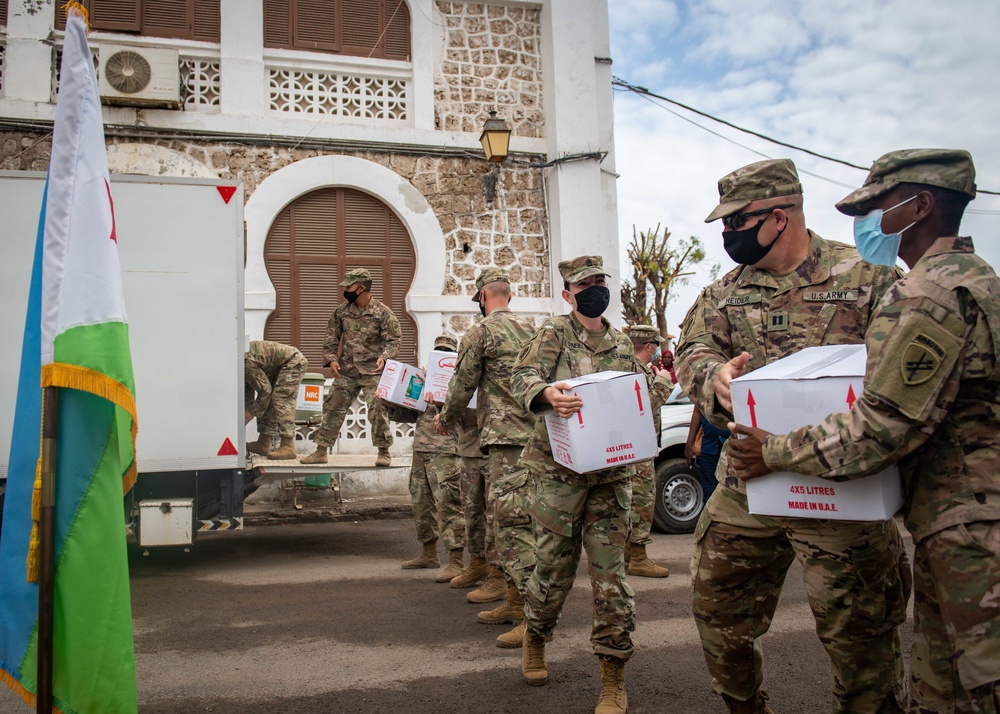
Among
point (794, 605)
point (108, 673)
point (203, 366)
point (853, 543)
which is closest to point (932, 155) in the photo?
point (853, 543)

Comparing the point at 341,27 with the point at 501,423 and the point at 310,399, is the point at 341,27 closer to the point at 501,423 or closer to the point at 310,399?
the point at 310,399

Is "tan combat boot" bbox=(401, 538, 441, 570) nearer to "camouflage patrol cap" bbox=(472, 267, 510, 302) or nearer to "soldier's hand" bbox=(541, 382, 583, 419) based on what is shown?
"camouflage patrol cap" bbox=(472, 267, 510, 302)

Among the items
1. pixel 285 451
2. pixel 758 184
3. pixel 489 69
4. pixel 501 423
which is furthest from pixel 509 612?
pixel 489 69

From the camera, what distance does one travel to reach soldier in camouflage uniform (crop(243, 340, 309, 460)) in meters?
8.27

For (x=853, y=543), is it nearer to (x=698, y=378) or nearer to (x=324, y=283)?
(x=698, y=378)

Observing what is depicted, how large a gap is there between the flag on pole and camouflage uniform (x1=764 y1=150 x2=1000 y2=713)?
2.55m

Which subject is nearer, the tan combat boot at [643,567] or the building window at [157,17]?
the tan combat boot at [643,567]

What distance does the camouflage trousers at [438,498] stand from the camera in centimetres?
692

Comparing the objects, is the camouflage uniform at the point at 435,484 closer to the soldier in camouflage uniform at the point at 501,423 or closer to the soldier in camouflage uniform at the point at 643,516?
the soldier in camouflage uniform at the point at 501,423

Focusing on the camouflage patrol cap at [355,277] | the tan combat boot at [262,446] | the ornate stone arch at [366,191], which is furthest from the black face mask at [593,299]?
the ornate stone arch at [366,191]

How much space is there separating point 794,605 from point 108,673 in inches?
180

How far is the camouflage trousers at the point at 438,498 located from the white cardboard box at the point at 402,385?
489mm

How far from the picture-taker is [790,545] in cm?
302

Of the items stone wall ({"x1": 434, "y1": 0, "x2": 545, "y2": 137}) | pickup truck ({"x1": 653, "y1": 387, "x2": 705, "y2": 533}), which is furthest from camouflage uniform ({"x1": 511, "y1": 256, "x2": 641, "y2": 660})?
stone wall ({"x1": 434, "y1": 0, "x2": 545, "y2": 137})
